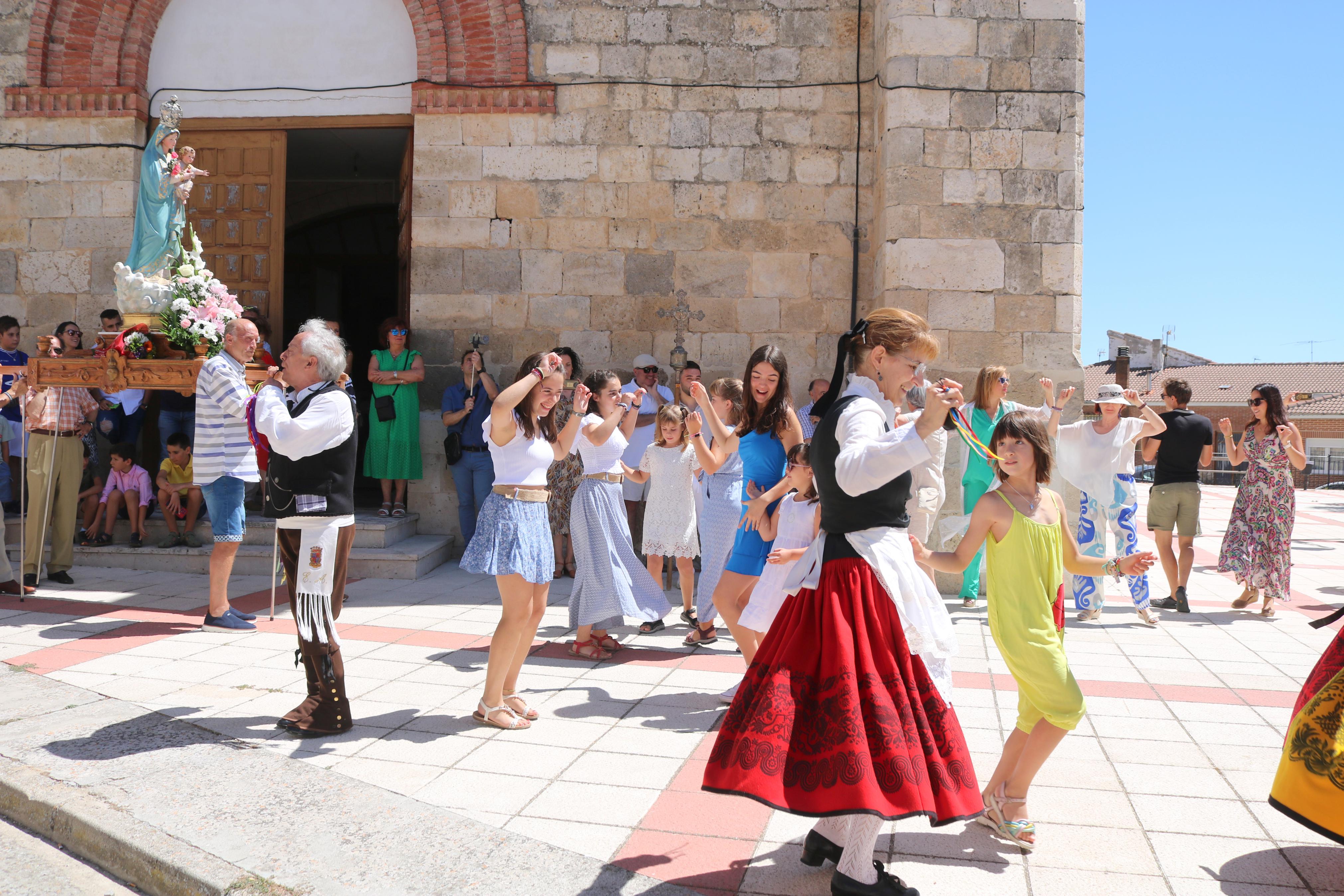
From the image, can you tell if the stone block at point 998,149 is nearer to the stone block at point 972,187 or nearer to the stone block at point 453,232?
the stone block at point 972,187

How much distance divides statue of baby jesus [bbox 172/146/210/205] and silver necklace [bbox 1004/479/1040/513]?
690 cm

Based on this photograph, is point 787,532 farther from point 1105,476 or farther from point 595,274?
point 595,274

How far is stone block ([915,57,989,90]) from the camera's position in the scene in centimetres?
785

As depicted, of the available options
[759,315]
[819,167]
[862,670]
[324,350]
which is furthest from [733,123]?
[862,670]

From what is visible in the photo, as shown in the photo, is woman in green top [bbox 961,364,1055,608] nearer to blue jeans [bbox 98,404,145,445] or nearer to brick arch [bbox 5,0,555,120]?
brick arch [bbox 5,0,555,120]

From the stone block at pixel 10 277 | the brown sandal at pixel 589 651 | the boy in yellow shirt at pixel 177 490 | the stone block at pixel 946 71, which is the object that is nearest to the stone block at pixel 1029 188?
the stone block at pixel 946 71

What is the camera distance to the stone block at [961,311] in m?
7.83

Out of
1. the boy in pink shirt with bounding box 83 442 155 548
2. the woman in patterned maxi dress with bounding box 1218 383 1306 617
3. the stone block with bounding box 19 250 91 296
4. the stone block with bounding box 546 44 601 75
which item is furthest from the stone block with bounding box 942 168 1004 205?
the stone block with bounding box 19 250 91 296

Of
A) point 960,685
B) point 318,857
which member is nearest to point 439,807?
point 318,857

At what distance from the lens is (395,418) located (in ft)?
28.4

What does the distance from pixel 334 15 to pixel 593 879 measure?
9173mm

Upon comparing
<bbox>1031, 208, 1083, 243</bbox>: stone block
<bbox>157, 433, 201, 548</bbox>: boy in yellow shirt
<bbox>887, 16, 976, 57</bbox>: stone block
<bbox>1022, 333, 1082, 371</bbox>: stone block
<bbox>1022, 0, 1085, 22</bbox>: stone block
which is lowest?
<bbox>157, 433, 201, 548</bbox>: boy in yellow shirt

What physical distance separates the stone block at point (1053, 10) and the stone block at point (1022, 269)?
197cm

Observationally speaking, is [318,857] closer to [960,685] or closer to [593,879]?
[593,879]
